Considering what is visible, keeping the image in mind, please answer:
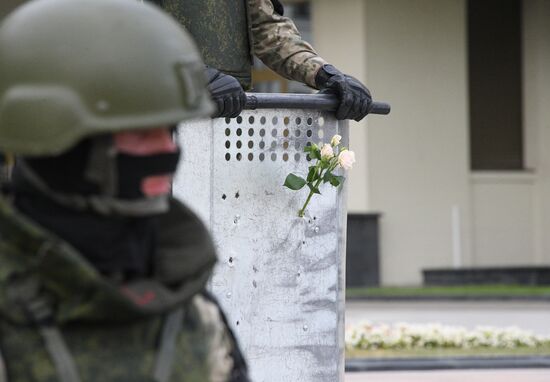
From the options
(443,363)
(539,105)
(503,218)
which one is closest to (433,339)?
(443,363)

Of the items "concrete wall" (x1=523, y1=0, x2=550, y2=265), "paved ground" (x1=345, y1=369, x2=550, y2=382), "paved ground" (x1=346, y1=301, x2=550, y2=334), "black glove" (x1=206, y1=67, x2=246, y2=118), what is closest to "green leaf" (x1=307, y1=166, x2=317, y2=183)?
"black glove" (x1=206, y1=67, x2=246, y2=118)

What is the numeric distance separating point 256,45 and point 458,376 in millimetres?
4800

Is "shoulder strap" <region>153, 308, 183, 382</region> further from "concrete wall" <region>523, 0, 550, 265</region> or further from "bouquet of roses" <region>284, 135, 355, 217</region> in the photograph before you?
"concrete wall" <region>523, 0, 550, 265</region>

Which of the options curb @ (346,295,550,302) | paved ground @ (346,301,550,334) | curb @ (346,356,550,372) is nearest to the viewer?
curb @ (346,356,550,372)

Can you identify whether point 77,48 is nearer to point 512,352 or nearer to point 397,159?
point 512,352

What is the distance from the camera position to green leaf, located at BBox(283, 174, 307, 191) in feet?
15.6

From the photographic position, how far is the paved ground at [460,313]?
13258 millimetres

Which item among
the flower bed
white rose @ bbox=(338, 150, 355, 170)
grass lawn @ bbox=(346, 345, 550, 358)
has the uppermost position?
white rose @ bbox=(338, 150, 355, 170)

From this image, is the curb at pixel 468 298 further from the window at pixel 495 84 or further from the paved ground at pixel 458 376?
the paved ground at pixel 458 376

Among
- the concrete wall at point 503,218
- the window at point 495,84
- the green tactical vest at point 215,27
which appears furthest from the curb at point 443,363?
the window at point 495,84

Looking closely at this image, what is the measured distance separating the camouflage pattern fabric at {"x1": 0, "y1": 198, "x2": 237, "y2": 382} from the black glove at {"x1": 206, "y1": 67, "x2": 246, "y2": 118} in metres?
2.31

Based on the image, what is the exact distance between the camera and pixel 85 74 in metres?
2.03

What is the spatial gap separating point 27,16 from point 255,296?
9.20ft

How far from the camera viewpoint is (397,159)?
19281mm
